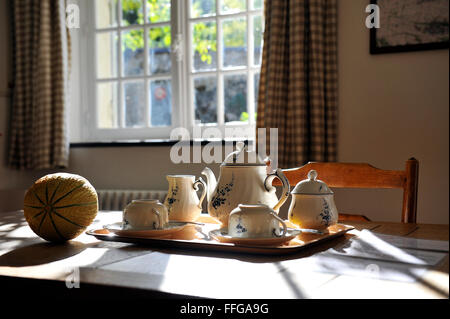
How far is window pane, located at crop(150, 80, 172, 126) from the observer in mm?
3090

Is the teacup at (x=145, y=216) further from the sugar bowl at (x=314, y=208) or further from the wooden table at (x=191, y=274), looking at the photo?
the sugar bowl at (x=314, y=208)

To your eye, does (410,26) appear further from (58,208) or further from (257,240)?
(58,208)

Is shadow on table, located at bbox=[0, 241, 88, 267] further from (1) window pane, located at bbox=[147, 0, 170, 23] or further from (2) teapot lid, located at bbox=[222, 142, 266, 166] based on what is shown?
(1) window pane, located at bbox=[147, 0, 170, 23]

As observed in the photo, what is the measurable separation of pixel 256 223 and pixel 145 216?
25 centimetres

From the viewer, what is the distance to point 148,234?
3.17 feet

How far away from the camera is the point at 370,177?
144 centimetres

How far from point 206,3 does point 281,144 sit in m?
1.14

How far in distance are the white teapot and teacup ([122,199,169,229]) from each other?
0.12 metres

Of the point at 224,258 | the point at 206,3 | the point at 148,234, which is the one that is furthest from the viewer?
the point at 206,3

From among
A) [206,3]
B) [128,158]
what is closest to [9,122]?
[128,158]

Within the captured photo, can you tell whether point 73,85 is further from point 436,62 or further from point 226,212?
point 226,212

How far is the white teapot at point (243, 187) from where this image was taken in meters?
1.01

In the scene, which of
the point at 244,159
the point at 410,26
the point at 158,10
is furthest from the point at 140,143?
the point at 244,159
